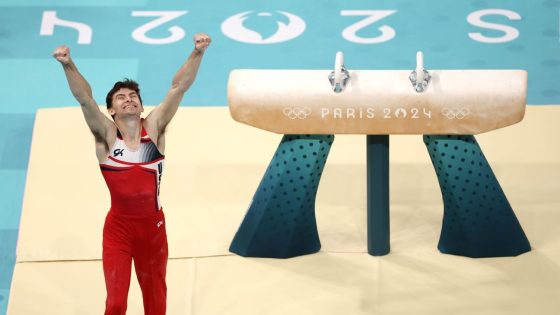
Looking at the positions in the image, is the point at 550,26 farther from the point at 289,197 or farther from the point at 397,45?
the point at 289,197

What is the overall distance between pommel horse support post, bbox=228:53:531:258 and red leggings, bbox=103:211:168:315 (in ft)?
3.20

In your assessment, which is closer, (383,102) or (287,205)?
(383,102)

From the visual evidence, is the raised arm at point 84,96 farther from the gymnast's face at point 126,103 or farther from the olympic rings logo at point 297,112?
the olympic rings logo at point 297,112

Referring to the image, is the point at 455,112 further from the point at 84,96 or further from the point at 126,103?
the point at 84,96

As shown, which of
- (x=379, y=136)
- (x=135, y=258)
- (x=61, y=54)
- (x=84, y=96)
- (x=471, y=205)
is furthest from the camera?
(x=471, y=205)

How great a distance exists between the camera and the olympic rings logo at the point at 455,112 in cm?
633

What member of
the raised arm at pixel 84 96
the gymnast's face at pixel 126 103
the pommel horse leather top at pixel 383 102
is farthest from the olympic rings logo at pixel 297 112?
the raised arm at pixel 84 96

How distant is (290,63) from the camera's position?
8.68 m

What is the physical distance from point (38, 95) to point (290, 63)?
1.88 metres

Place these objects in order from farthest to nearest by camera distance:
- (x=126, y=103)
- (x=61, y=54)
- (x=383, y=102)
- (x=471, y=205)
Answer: (x=471, y=205)
(x=383, y=102)
(x=126, y=103)
(x=61, y=54)

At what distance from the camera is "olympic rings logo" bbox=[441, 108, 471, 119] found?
6329 mm

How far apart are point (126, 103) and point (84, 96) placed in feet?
0.75

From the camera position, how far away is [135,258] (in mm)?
5879

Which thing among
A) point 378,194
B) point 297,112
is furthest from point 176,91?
point 378,194
